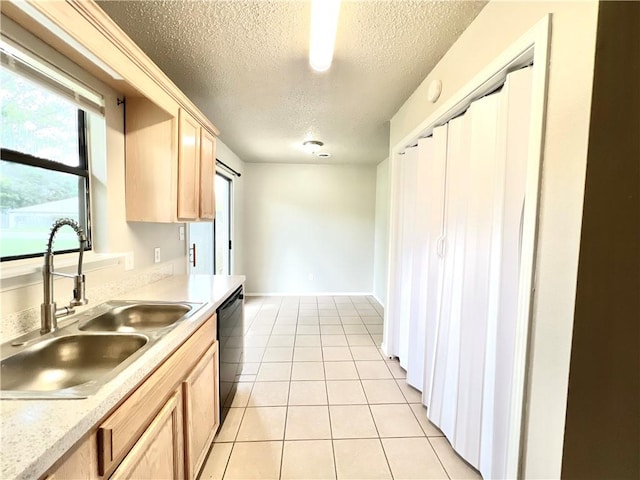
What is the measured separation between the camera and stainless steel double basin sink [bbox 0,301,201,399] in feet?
3.05

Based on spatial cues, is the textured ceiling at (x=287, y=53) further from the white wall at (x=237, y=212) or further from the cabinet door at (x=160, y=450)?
the cabinet door at (x=160, y=450)

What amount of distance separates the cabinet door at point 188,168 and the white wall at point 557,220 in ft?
6.21

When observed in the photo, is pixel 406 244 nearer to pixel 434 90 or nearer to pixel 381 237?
pixel 434 90

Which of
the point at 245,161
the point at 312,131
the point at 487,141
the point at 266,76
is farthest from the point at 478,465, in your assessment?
the point at 245,161

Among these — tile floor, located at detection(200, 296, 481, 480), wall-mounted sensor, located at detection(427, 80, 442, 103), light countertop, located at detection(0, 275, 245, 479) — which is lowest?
tile floor, located at detection(200, 296, 481, 480)

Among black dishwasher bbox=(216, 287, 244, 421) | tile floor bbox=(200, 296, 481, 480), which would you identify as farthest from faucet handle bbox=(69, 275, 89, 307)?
tile floor bbox=(200, 296, 481, 480)

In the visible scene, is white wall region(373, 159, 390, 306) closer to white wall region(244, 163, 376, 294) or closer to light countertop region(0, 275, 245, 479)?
white wall region(244, 163, 376, 294)

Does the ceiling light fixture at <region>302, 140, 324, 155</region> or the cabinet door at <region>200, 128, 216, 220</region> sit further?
the ceiling light fixture at <region>302, 140, 324, 155</region>

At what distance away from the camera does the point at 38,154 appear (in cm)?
132

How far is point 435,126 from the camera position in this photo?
196 cm

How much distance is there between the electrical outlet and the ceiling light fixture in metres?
2.55

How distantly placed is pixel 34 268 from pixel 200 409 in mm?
977

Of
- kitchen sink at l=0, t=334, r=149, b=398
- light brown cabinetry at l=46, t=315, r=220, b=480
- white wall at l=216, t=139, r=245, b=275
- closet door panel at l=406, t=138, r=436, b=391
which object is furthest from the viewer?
white wall at l=216, t=139, r=245, b=275

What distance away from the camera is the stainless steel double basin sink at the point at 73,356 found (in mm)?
931
